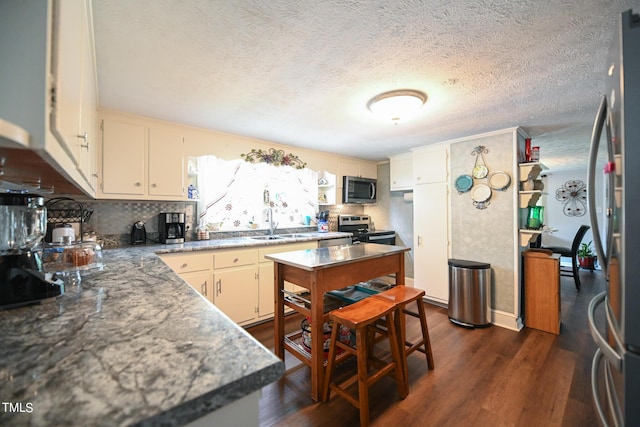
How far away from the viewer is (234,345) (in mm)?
672

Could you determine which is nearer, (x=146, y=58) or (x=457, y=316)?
(x=146, y=58)

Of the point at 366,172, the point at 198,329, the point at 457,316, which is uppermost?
the point at 366,172

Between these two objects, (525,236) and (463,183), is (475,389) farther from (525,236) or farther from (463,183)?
(463,183)

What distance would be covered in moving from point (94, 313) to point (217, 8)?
4.50ft

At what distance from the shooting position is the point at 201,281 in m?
2.61

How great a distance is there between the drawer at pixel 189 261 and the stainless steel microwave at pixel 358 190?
244 centimetres

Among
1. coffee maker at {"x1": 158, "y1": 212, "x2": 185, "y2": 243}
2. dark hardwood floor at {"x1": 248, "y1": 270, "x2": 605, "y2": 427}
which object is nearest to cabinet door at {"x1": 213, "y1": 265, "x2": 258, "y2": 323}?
dark hardwood floor at {"x1": 248, "y1": 270, "x2": 605, "y2": 427}

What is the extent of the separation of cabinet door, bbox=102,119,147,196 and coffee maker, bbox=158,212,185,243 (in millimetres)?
352

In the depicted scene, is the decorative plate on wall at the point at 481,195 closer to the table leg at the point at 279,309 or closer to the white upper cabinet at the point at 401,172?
the white upper cabinet at the point at 401,172

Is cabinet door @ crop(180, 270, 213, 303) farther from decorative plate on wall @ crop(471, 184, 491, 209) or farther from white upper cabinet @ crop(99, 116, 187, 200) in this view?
decorative plate on wall @ crop(471, 184, 491, 209)

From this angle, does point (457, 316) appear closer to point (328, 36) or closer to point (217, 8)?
point (328, 36)

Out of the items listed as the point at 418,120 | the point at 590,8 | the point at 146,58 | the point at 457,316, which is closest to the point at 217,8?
the point at 146,58

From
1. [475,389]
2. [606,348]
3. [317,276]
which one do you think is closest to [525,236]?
[475,389]

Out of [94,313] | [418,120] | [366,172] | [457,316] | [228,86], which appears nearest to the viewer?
[94,313]
